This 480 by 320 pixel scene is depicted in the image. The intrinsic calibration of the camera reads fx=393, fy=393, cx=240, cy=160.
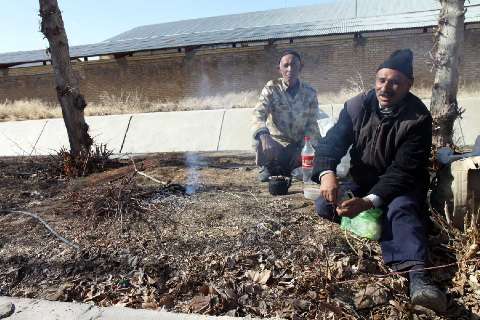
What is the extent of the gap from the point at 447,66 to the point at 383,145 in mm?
2158

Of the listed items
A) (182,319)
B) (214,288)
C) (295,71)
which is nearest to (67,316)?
(182,319)

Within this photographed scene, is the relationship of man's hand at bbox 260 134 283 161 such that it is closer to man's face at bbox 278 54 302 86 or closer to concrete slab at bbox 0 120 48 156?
man's face at bbox 278 54 302 86

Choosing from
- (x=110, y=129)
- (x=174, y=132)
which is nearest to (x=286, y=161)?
(x=174, y=132)

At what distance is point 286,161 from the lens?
4.72m

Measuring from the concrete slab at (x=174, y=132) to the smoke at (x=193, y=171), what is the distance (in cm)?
124

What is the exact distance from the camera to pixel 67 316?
241 cm

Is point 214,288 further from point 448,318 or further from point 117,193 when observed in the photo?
point 117,193

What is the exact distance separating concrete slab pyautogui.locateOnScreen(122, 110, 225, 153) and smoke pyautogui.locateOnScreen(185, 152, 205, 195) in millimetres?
1236

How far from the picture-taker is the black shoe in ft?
7.09

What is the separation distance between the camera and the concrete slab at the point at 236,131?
7.87 meters

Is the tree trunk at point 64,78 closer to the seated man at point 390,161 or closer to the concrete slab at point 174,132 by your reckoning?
the concrete slab at point 174,132

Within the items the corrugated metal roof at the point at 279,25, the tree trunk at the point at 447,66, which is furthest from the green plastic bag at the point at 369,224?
the corrugated metal roof at the point at 279,25

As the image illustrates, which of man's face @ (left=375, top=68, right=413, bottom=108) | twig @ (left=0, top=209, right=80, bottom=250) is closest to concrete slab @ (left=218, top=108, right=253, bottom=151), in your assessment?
twig @ (left=0, top=209, right=80, bottom=250)

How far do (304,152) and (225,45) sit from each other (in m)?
16.6
